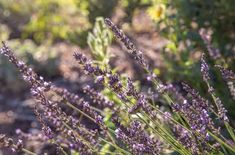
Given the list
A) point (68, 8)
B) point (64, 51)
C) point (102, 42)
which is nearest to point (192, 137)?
point (102, 42)

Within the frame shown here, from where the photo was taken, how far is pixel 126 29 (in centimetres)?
497

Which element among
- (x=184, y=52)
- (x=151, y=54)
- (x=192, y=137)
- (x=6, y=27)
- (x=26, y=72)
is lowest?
(x=192, y=137)

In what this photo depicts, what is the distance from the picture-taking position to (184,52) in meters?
3.54

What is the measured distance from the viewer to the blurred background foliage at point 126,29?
11.4 feet

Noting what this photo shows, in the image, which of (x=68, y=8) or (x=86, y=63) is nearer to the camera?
(x=86, y=63)

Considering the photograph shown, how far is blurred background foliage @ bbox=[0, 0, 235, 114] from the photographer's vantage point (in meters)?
3.49

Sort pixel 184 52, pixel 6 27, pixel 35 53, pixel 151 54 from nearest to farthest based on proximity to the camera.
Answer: pixel 184 52, pixel 151 54, pixel 35 53, pixel 6 27

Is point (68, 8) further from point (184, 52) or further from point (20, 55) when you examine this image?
point (184, 52)

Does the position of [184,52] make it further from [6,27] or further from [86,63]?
[6,27]

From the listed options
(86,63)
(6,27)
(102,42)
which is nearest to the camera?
(86,63)

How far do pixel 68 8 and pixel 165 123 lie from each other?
3272 mm

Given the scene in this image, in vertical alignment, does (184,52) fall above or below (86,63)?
above

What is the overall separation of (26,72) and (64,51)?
3.18m

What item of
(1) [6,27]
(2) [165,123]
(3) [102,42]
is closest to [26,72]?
(2) [165,123]
